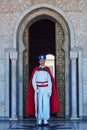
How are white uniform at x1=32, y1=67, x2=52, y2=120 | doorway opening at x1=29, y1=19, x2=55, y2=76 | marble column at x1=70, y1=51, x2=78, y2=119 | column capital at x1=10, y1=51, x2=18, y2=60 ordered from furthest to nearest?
doorway opening at x1=29, y1=19, x2=55, y2=76, column capital at x1=10, y1=51, x2=18, y2=60, marble column at x1=70, y1=51, x2=78, y2=119, white uniform at x1=32, y1=67, x2=52, y2=120

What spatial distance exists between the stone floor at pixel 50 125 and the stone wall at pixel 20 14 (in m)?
0.79

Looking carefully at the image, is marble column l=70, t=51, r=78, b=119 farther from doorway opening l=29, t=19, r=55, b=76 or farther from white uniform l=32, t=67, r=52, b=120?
doorway opening l=29, t=19, r=55, b=76

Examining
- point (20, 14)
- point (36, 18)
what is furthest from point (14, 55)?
point (36, 18)

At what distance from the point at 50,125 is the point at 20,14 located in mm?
3203

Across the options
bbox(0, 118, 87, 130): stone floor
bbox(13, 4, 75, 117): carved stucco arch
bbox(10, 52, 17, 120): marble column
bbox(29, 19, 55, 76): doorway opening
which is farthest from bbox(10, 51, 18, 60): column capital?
bbox(29, 19, 55, 76): doorway opening

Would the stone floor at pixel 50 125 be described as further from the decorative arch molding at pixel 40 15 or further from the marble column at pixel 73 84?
the decorative arch molding at pixel 40 15

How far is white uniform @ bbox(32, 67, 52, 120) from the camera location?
1359 centimetres

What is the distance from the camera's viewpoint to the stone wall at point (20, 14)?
14.8m

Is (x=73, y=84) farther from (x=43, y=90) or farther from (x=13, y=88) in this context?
(x=13, y=88)

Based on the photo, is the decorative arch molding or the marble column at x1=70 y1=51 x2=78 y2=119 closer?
the marble column at x1=70 y1=51 x2=78 y2=119

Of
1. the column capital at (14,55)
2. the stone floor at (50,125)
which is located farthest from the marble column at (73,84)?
the column capital at (14,55)

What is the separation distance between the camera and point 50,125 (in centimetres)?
1366

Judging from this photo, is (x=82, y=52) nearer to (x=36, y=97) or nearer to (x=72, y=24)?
(x=72, y=24)

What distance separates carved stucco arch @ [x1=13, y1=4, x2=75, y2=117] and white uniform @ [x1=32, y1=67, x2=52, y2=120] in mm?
1328
